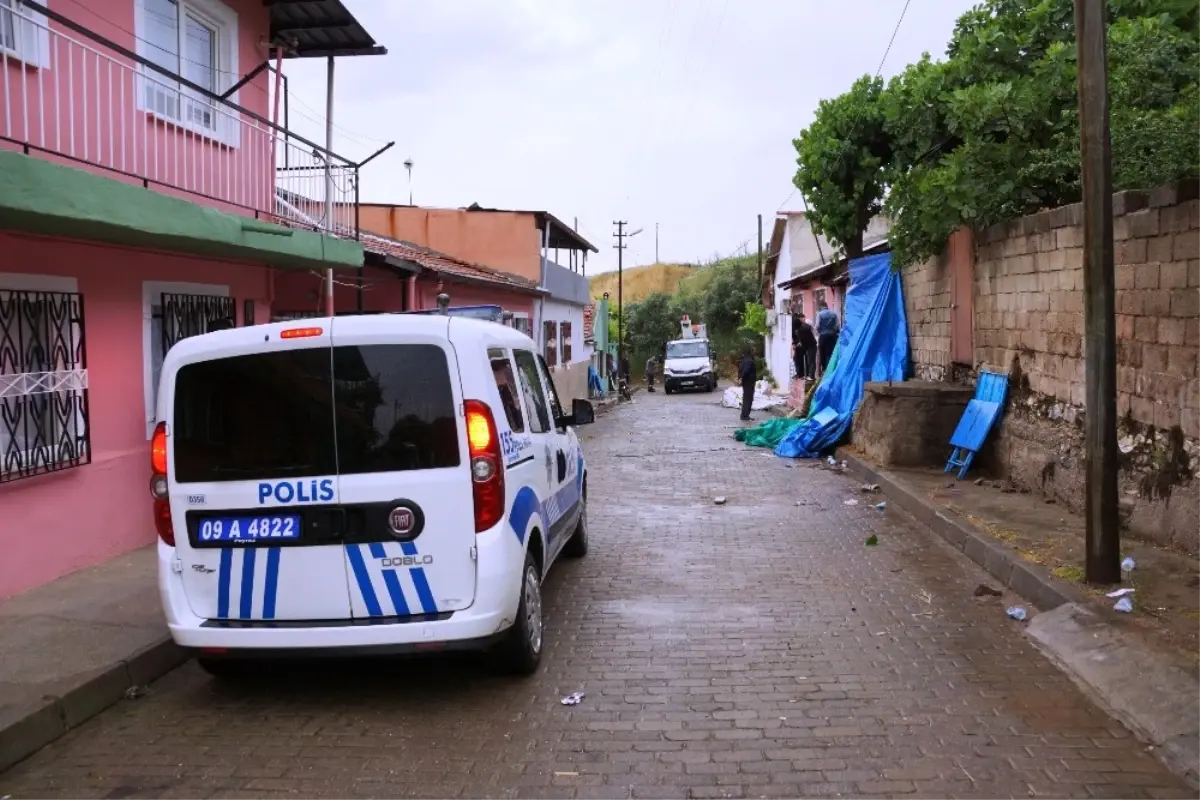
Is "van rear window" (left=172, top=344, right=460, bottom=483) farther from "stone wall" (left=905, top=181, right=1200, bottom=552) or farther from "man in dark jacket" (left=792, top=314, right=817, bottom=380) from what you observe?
"man in dark jacket" (left=792, top=314, right=817, bottom=380)

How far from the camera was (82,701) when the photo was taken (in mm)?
5023

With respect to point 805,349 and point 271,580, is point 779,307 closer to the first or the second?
point 805,349

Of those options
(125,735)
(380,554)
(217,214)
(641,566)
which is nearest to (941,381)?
(641,566)

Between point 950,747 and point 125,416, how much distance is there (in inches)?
276

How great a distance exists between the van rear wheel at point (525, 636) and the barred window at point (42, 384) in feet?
12.7

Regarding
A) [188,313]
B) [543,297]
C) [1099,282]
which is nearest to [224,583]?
[188,313]

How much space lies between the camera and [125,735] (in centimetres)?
482

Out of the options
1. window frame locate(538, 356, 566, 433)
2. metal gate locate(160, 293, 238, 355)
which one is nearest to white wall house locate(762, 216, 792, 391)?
metal gate locate(160, 293, 238, 355)

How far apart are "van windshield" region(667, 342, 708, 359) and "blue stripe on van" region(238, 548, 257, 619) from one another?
36248mm

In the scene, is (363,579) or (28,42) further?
(28,42)

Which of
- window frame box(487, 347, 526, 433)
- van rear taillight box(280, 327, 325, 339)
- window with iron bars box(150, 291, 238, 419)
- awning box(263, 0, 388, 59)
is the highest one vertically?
awning box(263, 0, 388, 59)

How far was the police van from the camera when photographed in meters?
4.85

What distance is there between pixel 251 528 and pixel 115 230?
3323mm

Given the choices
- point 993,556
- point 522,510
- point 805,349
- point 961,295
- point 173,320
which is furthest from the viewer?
point 805,349
